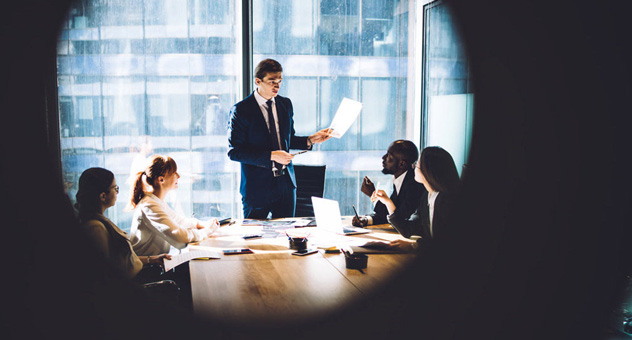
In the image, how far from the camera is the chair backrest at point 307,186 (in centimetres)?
373

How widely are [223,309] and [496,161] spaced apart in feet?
9.06

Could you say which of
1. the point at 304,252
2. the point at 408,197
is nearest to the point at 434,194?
the point at 408,197

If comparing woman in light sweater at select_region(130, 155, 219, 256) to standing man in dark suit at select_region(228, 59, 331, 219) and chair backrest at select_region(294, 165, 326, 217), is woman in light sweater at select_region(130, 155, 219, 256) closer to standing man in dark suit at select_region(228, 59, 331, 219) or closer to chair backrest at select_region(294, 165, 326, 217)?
standing man in dark suit at select_region(228, 59, 331, 219)

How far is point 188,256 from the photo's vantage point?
2.27 m

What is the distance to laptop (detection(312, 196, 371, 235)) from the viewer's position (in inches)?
105

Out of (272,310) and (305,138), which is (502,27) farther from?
(272,310)

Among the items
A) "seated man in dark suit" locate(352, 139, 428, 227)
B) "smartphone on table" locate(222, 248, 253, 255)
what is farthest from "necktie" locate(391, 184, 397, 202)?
"smartphone on table" locate(222, 248, 253, 255)

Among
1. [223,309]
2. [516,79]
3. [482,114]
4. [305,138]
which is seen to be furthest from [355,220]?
[482,114]

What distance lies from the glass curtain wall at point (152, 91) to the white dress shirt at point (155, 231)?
1.41 meters

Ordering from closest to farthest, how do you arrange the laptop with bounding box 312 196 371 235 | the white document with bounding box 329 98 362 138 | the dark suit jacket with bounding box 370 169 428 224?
the laptop with bounding box 312 196 371 235, the dark suit jacket with bounding box 370 169 428 224, the white document with bounding box 329 98 362 138

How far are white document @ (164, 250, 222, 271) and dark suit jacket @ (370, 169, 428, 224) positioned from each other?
1.11m

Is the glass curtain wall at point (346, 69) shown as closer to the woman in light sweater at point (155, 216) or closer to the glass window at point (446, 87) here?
the glass window at point (446, 87)

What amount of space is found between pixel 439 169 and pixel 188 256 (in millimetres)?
1312

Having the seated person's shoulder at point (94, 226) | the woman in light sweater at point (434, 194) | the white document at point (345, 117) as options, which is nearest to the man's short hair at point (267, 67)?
the white document at point (345, 117)
